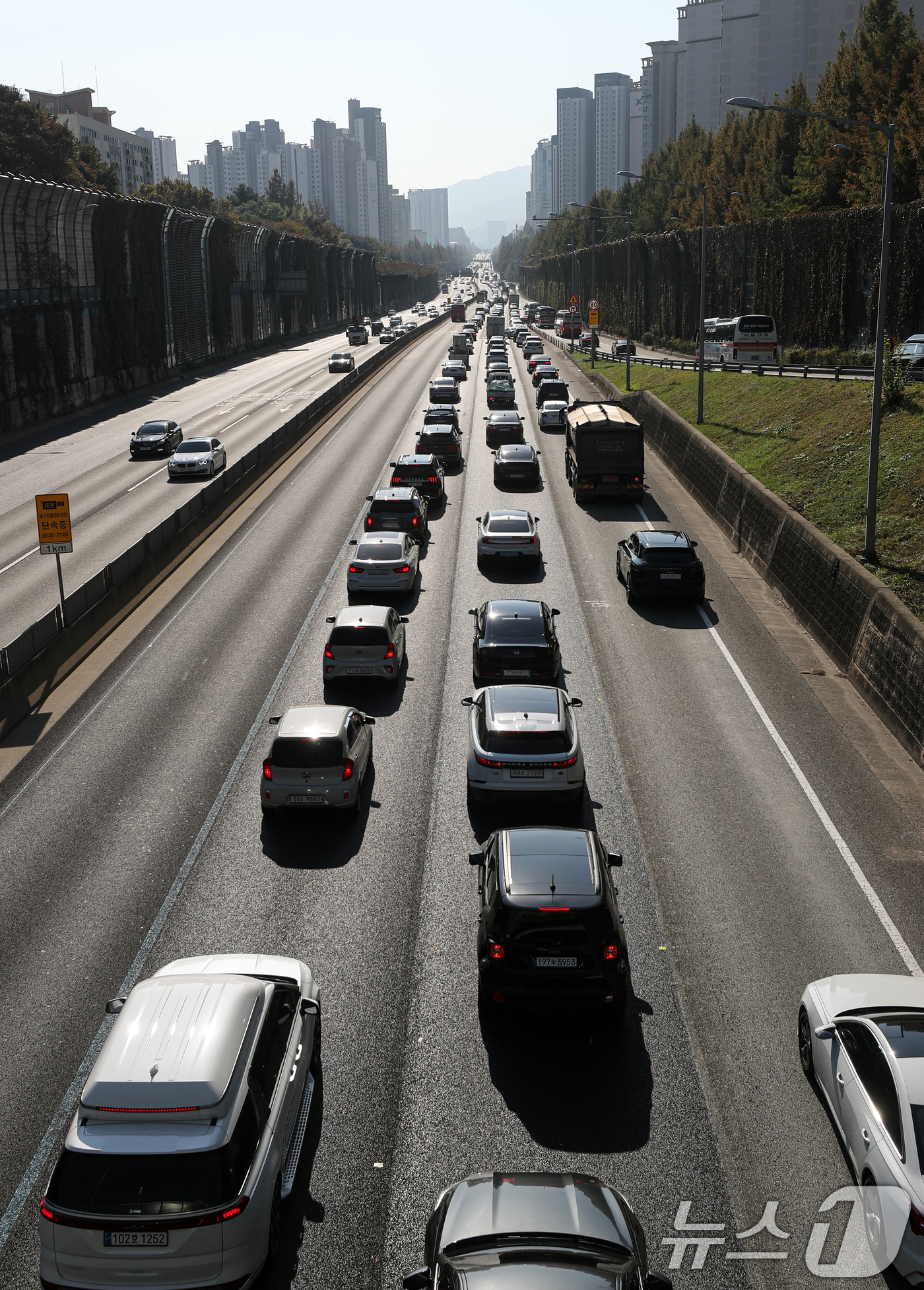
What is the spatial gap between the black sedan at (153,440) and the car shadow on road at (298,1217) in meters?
42.8

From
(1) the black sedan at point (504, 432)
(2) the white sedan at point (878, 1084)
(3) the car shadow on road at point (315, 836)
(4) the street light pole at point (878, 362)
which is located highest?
(4) the street light pole at point (878, 362)

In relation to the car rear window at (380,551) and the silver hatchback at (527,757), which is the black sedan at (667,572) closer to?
the car rear window at (380,551)

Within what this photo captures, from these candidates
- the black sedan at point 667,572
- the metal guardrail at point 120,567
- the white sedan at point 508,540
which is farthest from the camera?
the white sedan at point 508,540

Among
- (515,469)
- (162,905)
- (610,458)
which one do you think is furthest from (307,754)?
(515,469)

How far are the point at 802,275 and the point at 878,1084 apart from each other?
2553 inches

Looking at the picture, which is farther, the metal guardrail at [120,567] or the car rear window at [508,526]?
the car rear window at [508,526]

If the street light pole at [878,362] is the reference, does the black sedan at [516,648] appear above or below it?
below

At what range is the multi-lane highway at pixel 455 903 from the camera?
9.71m

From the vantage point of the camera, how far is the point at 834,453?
3409 cm

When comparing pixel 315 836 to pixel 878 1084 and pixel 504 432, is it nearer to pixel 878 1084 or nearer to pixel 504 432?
pixel 878 1084

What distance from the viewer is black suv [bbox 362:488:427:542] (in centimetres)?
3219

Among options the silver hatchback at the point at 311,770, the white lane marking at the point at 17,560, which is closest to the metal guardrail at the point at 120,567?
the white lane marking at the point at 17,560

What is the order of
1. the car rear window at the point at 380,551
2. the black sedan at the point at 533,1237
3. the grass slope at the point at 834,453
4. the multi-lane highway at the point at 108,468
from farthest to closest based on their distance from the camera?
the multi-lane highway at the point at 108,468 < the car rear window at the point at 380,551 < the grass slope at the point at 834,453 < the black sedan at the point at 533,1237

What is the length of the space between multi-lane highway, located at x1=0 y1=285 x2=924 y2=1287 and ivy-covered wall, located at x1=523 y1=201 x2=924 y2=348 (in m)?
32.6
